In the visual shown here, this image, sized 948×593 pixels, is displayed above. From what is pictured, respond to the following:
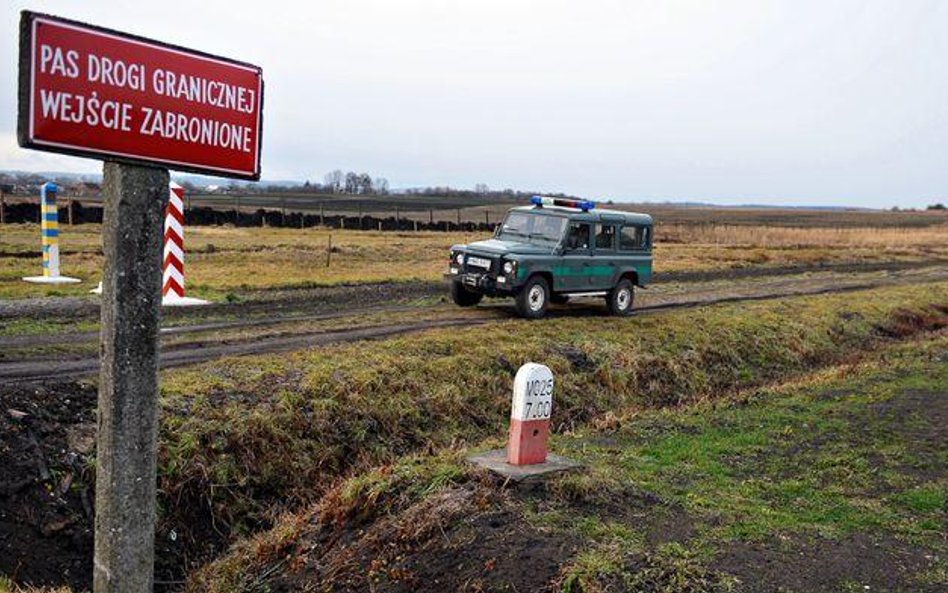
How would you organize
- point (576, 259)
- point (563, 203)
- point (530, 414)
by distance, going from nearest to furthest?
point (530, 414) < point (576, 259) < point (563, 203)

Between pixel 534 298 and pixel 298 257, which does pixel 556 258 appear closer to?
pixel 534 298

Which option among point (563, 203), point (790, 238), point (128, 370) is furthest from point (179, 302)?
point (790, 238)

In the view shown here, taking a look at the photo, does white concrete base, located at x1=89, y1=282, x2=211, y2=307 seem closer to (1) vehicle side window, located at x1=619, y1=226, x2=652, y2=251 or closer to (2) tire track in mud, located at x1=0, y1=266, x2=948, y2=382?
(2) tire track in mud, located at x1=0, y1=266, x2=948, y2=382

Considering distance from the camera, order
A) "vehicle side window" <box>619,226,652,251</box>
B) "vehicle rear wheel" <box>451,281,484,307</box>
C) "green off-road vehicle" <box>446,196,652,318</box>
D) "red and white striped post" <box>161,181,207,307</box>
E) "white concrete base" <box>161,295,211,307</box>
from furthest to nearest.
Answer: "vehicle side window" <box>619,226,652,251</box> < "vehicle rear wheel" <box>451,281,484,307</box> < "green off-road vehicle" <box>446,196,652,318</box> < "white concrete base" <box>161,295,211,307</box> < "red and white striped post" <box>161,181,207,307</box>

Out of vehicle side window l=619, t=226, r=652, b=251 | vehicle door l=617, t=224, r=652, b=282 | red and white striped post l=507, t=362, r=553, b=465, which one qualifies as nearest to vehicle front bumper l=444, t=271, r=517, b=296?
vehicle door l=617, t=224, r=652, b=282

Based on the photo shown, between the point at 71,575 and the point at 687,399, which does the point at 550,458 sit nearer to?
the point at 71,575

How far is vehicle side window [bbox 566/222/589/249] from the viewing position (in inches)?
650

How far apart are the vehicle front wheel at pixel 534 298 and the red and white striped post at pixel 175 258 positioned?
5924 millimetres

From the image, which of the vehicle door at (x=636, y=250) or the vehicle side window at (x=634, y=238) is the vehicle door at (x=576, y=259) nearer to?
the vehicle door at (x=636, y=250)

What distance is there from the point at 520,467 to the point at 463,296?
10.9 metres

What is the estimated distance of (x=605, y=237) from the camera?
1742 centimetres

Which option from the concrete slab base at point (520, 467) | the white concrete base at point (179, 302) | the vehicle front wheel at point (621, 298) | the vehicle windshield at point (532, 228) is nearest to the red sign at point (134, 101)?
the concrete slab base at point (520, 467)

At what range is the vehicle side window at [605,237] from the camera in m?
17.2

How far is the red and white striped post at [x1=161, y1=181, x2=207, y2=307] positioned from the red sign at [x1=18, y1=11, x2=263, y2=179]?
40.0ft
